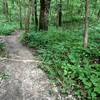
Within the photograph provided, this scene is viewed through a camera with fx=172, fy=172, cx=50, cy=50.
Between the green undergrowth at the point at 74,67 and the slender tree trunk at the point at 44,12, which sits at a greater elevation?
the slender tree trunk at the point at 44,12

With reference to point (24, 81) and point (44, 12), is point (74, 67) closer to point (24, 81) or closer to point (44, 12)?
point (24, 81)

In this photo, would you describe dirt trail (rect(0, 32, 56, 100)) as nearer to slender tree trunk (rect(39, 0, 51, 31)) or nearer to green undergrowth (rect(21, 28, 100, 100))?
green undergrowth (rect(21, 28, 100, 100))

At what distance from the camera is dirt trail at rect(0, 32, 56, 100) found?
5047 mm

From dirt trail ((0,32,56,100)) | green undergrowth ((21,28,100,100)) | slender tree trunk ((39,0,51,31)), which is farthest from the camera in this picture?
slender tree trunk ((39,0,51,31))

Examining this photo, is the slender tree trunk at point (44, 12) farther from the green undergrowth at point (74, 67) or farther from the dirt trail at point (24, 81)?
the dirt trail at point (24, 81)

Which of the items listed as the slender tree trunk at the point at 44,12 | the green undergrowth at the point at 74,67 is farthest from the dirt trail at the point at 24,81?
the slender tree trunk at the point at 44,12

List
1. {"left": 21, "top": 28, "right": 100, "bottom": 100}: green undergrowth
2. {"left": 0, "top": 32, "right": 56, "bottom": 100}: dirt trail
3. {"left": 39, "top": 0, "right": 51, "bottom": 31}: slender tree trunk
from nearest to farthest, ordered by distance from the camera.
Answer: {"left": 0, "top": 32, "right": 56, "bottom": 100}: dirt trail, {"left": 21, "top": 28, "right": 100, "bottom": 100}: green undergrowth, {"left": 39, "top": 0, "right": 51, "bottom": 31}: slender tree trunk

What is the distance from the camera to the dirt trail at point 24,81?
505 centimetres

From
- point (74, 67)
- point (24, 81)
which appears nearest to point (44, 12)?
point (74, 67)

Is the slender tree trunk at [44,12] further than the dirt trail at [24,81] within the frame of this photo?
Yes

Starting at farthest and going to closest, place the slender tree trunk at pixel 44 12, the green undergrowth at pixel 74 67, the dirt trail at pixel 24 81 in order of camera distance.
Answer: the slender tree trunk at pixel 44 12 → the green undergrowth at pixel 74 67 → the dirt trail at pixel 24 81

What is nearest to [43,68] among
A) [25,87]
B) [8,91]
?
[25,87]

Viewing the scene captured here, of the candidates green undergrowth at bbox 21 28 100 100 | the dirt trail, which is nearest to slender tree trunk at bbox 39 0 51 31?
green undergrowth at bbox 21 28 100 100

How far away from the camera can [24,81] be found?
5707 mm
